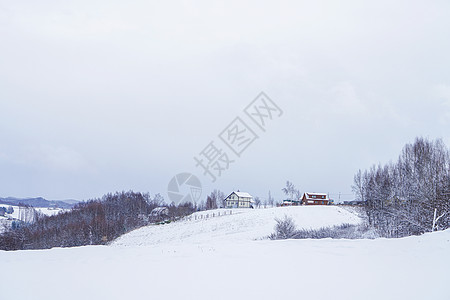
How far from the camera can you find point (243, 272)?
7418mm

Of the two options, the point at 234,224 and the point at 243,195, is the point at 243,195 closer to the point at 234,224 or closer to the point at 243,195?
the point at 243,195

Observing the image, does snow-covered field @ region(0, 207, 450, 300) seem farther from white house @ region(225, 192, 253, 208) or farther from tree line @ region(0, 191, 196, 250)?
white house @ region(225, 192, 253, 208)

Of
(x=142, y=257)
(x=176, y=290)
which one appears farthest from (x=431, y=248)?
(x=142, y=257)

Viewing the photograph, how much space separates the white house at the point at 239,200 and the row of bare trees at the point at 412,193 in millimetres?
45031

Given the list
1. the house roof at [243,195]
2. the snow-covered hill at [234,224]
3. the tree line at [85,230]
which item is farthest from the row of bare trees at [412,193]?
the house roof at [243,195]

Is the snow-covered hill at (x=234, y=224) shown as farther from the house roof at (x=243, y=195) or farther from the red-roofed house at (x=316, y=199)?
the house roof at (x=243, y=195)

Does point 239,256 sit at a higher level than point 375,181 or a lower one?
lower

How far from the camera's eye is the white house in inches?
3109

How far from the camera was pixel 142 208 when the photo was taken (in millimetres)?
78312

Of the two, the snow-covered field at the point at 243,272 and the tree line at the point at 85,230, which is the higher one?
the snow-covered field at the point at 243,272

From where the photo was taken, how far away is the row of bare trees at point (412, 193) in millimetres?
17453

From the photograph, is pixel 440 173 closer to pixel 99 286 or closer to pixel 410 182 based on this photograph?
pixel 410 182

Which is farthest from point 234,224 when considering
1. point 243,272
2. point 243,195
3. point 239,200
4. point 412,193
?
point 243,195

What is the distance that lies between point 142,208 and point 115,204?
29.1ft
